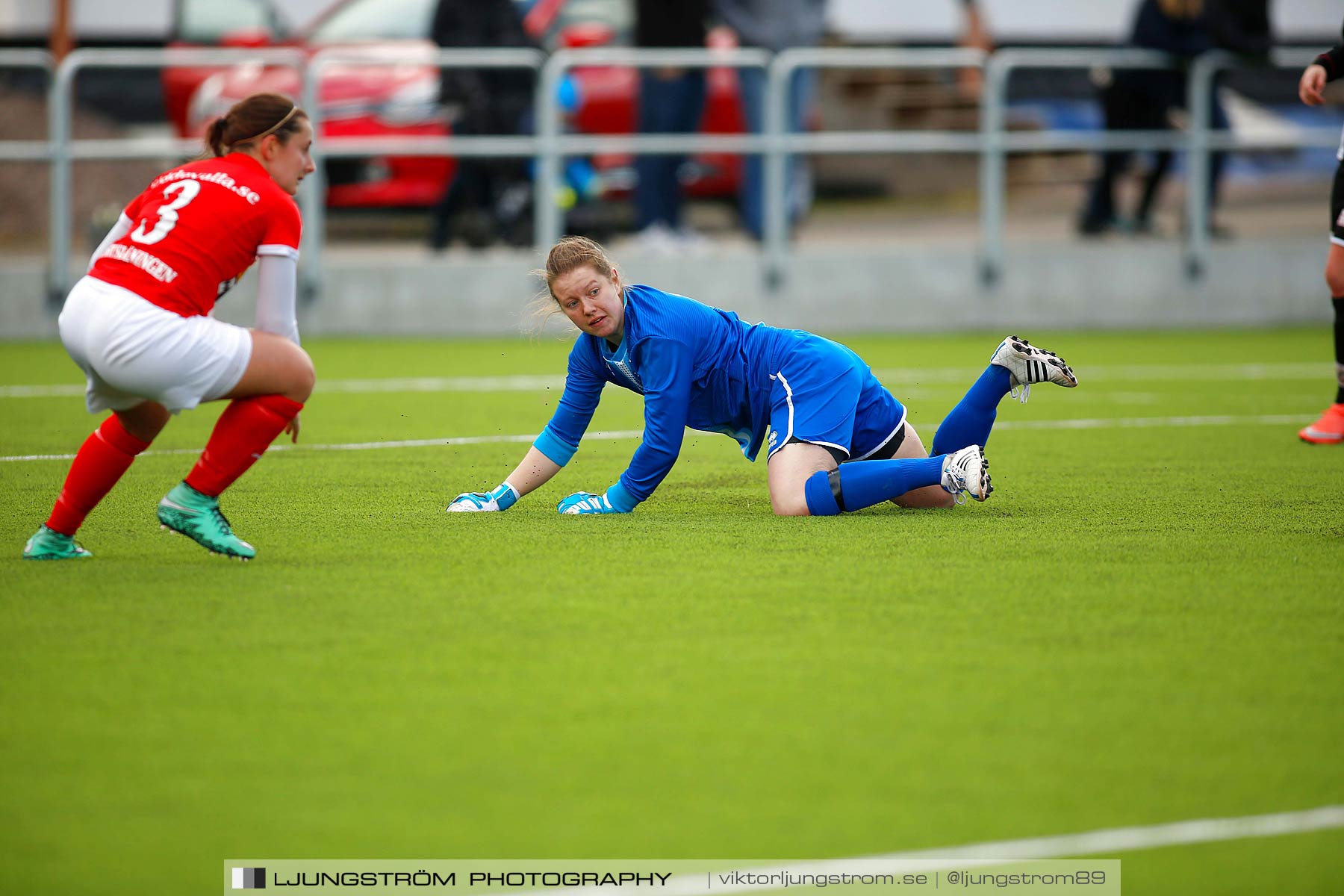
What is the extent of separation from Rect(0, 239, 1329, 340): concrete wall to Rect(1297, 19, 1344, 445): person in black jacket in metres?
4.92

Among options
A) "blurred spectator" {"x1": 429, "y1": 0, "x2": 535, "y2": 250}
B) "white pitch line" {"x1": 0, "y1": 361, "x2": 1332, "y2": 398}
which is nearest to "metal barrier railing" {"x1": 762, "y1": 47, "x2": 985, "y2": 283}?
"blurred spectator" {"x1": 429, "y1": 0, "x2": 535, "y2": 250}

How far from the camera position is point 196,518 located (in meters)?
4.24

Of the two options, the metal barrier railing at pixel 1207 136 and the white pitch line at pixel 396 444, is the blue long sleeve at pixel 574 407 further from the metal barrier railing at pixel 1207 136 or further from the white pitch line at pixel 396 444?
the metal barrier railing at pixel 1207 136

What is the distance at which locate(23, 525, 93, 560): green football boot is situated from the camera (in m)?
4.43

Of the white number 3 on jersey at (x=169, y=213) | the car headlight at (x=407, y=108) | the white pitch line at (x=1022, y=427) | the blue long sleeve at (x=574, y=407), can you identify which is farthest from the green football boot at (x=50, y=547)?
the car headlight at (x=407, y=108)

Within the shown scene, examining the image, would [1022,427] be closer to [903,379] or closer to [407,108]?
[903,379]

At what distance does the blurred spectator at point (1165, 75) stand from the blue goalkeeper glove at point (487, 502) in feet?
26.2

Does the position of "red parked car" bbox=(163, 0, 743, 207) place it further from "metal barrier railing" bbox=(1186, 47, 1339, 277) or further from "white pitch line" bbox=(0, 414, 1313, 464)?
"white pitch line" bbox=(0, 414, 1313, 464)

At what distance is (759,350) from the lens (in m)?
5.20

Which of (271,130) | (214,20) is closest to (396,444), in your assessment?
(271,130)

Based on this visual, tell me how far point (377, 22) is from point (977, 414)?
9.29 metres

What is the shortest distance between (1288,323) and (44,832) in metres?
11.3

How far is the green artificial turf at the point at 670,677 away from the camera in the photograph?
2576mm

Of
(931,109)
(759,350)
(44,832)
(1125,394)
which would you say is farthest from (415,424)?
(931,109)
